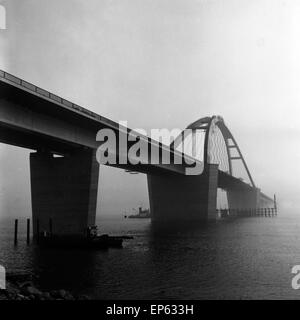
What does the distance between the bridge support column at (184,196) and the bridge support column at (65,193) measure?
48896 mm

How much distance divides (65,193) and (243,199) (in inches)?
5651

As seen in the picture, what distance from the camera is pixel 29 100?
3850cm

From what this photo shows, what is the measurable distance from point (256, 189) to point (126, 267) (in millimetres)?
158828

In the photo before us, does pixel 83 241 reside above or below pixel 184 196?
below

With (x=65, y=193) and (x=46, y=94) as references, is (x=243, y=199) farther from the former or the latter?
(x=46, y=94)

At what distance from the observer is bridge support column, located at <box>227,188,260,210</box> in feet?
600

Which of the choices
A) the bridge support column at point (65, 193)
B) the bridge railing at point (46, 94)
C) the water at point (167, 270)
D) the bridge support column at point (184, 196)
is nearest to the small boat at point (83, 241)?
the water at point (167, 270)

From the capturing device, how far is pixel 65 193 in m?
52.0

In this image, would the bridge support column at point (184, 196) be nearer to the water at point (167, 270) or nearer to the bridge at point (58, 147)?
the bridge at point (58, 147)

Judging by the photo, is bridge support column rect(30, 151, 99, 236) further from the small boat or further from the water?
the water

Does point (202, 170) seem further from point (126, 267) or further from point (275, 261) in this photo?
point (126, 267)

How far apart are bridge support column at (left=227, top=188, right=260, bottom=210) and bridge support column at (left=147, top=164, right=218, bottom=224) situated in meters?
81.9

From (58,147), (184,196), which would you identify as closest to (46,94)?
(58,147)
